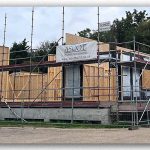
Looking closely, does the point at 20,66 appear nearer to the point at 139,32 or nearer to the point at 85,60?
the point at 85,60

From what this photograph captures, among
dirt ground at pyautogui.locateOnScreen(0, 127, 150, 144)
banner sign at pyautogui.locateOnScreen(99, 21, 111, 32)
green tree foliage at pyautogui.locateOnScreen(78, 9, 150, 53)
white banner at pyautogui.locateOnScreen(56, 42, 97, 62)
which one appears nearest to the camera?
dirt ground at pyautogui.locateOnScreen(0, 127, 150, 144)

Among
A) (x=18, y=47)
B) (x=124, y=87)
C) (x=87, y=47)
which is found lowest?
(x=124, y=87)

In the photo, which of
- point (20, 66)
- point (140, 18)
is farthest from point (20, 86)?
point (140, 18)

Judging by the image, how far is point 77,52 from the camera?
1959 centimetres

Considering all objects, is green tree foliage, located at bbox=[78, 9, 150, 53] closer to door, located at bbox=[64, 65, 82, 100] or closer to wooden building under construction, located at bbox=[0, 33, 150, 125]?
wooden building under construction, located at bbox=[0, 33, 150, 125]

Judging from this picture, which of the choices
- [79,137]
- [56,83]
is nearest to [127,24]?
[56,83]

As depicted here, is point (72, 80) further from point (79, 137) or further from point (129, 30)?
point (129, 30)

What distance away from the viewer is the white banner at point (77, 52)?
1903 cm

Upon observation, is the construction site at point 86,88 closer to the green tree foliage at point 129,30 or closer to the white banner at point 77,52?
the white banner at point 77,52

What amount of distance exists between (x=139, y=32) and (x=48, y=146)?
43.7 meters

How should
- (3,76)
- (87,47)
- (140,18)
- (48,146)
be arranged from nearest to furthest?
(48,146) → (87,47) → (3,76) → (140,18)

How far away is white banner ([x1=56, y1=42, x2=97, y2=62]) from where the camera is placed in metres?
19.0

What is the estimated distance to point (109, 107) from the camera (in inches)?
703

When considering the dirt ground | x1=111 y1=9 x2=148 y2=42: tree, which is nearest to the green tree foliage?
x1=111 y1=9 x2=148 y2=42: tree
